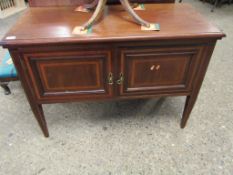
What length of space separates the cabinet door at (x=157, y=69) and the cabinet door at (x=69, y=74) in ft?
0.31

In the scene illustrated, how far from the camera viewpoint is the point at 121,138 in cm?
125

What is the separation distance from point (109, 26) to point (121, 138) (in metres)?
0.72

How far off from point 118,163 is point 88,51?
2.22 feet

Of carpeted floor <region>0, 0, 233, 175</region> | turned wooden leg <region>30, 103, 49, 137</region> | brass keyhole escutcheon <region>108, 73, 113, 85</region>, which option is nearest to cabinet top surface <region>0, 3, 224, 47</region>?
brass keyhole escutcheon <region>108, 73, 113, 85</region>

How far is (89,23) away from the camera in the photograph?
0.88 m

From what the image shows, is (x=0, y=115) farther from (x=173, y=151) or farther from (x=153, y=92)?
(x=173, y=151)

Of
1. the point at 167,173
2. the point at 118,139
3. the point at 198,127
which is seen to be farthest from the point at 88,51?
the point at 198,127

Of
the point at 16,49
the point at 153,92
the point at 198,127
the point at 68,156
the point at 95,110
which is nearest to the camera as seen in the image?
the point at 16,49

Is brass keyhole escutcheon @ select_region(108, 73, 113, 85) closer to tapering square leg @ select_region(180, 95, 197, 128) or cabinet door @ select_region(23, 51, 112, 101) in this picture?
cabinet door @ select_region(23, 51, 112, 101)

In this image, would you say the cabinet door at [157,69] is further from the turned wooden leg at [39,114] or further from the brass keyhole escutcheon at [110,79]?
the turned wooden leg at [39,114]

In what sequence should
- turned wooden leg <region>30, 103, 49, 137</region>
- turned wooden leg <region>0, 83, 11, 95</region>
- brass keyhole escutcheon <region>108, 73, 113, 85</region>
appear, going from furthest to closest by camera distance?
1. turned wooden leg <region>0, 83, 11, 95</region>
2. turned wooden leg <region>30, 103, 49, 137</region>
3. brass keyhole escutcheon <region>108, 73, 113, 85</region>

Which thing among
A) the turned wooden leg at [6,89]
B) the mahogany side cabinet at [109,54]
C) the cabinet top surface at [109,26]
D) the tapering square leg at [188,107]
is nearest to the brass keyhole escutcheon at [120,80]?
the mahogany side cabinet at [109,54]

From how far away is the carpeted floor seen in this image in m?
1.10

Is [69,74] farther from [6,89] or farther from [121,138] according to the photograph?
[6,89]
